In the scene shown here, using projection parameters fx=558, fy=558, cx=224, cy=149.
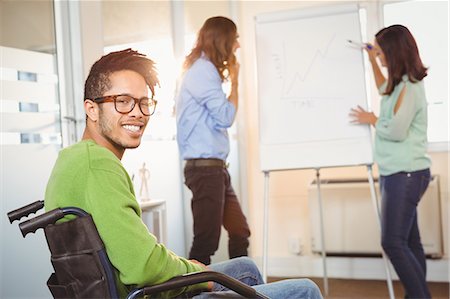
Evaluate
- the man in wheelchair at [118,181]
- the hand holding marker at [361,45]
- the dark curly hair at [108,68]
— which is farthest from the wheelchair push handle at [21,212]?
the hand holding marker at [361,45]

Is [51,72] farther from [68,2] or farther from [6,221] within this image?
[6,221]

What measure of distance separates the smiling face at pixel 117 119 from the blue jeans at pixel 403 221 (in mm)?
1478

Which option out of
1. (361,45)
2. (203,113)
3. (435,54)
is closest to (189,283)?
(203,113)

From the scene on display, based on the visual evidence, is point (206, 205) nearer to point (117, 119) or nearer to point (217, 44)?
point (217, 44)

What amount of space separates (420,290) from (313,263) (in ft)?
4.48

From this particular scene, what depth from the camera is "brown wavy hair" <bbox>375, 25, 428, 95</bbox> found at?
8.00 ft

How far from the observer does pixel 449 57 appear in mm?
3438

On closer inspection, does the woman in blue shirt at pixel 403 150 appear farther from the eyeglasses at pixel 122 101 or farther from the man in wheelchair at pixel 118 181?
the eyeglasses at pixel 122 101

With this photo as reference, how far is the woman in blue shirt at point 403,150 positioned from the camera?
2.44 metres

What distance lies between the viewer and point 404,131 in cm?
246

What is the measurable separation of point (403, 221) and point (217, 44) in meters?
1.14

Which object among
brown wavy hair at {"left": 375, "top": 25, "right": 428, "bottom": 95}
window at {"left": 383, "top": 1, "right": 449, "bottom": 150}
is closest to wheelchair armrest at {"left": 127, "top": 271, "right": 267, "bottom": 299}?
brown wavy hair at {"left": 375, "top": 25, "right": 428, "bottom": 95}

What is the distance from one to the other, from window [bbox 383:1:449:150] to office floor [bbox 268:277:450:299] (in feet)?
2.86

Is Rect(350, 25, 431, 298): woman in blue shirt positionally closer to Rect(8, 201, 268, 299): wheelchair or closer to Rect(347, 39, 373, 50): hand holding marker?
Rect(347, 39, 373, 50): hand holding marker
